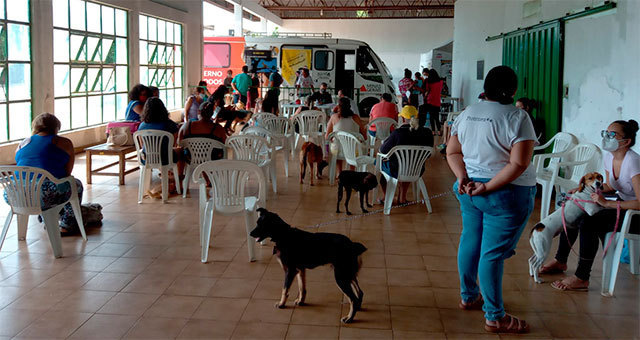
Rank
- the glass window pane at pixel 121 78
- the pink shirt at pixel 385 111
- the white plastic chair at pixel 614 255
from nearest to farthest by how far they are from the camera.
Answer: the white plastic chair at pixel 614 255
the pink shirt at pixel 385 111
the glass window pane at pixel 121 78

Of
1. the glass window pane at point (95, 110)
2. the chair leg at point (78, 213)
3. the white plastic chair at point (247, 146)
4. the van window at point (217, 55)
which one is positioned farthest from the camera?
the van window at point (217, 55)

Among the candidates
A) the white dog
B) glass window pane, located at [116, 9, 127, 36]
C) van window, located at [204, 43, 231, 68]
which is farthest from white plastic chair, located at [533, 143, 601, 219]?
van window, located at [204, 43, 231, 68]

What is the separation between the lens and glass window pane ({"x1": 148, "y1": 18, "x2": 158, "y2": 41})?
42.5 feet

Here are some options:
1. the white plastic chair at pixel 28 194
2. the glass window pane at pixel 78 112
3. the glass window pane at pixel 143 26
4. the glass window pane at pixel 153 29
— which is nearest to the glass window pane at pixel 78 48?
the glass window pane at pixel 78 112

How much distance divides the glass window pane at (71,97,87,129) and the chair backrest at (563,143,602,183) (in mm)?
7489

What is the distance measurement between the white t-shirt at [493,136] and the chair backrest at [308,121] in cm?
591

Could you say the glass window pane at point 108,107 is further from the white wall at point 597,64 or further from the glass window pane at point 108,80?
the white wall at point 597,64

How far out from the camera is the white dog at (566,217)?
12.5 feet

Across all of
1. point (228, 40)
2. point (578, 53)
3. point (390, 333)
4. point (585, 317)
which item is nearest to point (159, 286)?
point (390, 333)

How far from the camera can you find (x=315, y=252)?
334 cm

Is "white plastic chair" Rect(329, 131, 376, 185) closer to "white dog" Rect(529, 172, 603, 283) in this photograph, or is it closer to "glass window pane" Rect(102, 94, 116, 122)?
"white dog" Rect(529, 172, 603, 283)

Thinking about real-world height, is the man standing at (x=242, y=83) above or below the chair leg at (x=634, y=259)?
above

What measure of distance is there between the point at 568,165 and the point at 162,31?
10445 millimetres

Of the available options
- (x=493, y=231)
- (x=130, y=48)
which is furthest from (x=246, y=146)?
(x=130, y=48)
